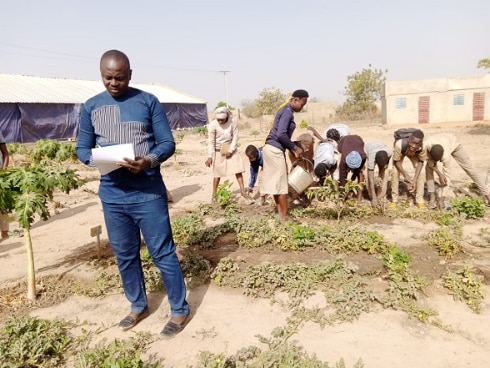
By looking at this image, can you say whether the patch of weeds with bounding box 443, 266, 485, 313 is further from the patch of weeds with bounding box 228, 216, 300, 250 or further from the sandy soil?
the patch of weeds with bounding box 228, 216, 300, 250

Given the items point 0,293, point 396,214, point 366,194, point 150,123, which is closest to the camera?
point 150,123

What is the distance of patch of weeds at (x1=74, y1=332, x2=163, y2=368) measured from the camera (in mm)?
2279

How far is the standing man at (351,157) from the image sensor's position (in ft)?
18.1

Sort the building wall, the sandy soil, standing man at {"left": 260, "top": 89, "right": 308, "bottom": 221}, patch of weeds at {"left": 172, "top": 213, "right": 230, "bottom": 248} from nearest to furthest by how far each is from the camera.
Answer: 1. the sandy soil
2. patch of weeds at {"left": 172, "top": 213, "right": 230, "bottom": 248}
3. standing man at {"left": 260, "top": 89, "right": 308, "bottom": 221}
4. the building wall

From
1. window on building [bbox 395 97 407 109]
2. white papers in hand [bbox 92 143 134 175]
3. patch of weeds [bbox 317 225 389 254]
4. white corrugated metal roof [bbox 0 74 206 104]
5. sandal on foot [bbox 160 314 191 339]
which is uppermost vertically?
white corrugated metal roof [bbox 0 74 206 104]

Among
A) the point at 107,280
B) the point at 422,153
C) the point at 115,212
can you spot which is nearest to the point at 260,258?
the point at 107,280

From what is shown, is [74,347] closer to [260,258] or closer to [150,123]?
[150,123]

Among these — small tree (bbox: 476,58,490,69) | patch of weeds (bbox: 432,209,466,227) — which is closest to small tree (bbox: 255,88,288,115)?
small tree (bbox: 476,58,490,69)

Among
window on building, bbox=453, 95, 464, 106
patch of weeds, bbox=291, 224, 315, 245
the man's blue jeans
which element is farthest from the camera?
window on building, bbox=453, 95, 464, 106

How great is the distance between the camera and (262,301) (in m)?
3.26

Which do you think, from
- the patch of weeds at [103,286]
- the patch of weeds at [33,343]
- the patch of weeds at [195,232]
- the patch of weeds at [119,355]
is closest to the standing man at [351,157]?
the patch of weeds at [195,232]

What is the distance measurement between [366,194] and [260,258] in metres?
3.15

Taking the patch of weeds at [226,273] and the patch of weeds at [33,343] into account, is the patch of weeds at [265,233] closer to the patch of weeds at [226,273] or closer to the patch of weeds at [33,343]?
the patch of weeds at [226,273]

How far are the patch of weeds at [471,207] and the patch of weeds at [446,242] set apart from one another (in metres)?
0.81
